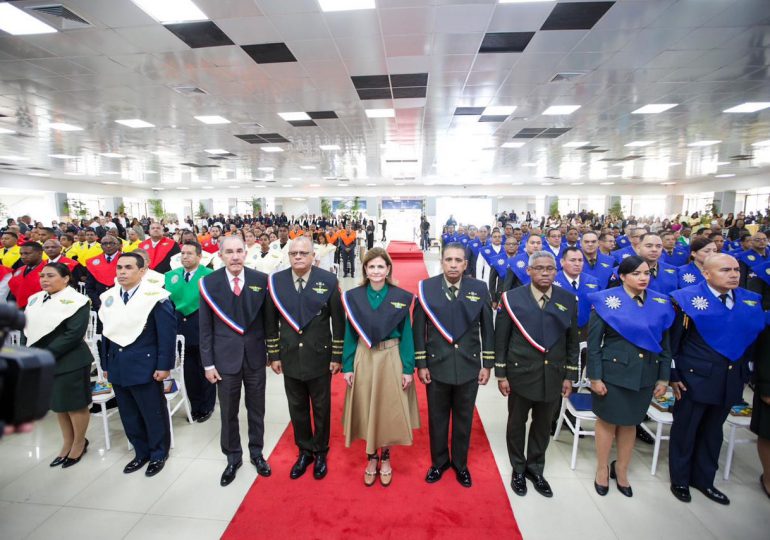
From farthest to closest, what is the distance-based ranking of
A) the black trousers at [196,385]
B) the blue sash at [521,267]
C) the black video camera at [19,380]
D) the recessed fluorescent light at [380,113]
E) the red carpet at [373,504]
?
the recessed fluorescent light at [380,113], the blue sash at [521,267], the black trousers at [196,385], the red carpet at [373,504], the black video camera at [19,380]

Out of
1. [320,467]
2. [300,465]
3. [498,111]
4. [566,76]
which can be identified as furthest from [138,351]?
[498,111]

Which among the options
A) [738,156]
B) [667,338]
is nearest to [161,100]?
[667,338]

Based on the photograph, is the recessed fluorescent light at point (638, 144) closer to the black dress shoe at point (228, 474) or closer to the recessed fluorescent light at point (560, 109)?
the recessed fluorescent light at point (560, 109)

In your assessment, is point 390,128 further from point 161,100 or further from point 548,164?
point 548,164

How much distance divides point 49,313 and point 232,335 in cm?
133

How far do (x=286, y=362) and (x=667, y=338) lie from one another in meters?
2.59

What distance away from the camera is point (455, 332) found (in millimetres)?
2541

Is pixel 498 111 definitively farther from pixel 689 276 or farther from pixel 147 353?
pixel 147 353

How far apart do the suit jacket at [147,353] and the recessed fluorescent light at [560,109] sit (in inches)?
289

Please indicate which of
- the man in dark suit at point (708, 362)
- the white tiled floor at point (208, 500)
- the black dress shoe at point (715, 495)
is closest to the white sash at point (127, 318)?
the white tiled floor at point (208, 500)

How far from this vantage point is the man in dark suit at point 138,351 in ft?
9.00

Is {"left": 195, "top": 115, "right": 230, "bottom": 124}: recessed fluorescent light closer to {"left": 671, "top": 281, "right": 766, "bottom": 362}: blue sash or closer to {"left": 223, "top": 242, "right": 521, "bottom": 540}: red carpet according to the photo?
{"left": 223, "top": 242, "right": 521, "bottom": 540}: red carpet

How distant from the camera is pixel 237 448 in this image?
288 centimetres

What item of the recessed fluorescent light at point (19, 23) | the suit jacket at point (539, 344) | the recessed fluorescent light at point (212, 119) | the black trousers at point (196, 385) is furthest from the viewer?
the recessed fluorescent light at point (212, 119)
